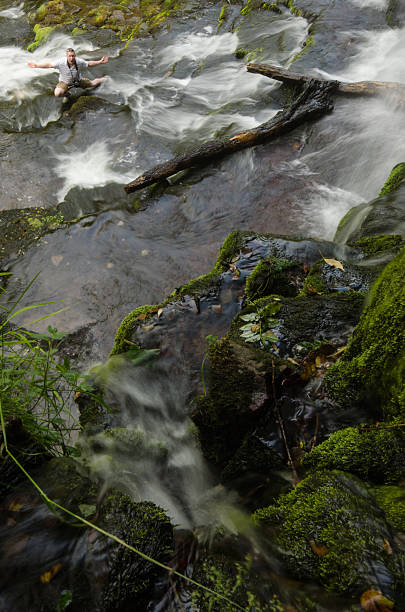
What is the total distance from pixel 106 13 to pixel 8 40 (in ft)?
12.2

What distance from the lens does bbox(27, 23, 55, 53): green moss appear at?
13680 millimetres

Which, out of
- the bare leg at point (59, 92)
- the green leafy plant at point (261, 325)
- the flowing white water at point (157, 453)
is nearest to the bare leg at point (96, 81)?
the bare leg at point (59, 92)

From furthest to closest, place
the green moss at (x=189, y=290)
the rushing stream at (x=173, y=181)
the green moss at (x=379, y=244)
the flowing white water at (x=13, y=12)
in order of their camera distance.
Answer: the flowing white water at (x=13, y=12)
the green moss at (x=379, y=244)
the green moss at (x=189, y=290)
the rushing stream at (x=173, y=181)

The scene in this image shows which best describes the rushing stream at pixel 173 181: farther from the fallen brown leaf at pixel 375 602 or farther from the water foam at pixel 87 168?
the fallen brown leaf at pixel 375 602

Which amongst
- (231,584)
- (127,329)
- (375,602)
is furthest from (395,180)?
(231,584)

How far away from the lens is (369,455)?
2158 mm

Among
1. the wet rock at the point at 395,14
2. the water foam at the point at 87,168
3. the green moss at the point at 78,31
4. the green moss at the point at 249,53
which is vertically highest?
the wet rock at the point at 395,14

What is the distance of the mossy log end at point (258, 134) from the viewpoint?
24.1ft

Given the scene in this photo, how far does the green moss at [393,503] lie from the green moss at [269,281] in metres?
2.21

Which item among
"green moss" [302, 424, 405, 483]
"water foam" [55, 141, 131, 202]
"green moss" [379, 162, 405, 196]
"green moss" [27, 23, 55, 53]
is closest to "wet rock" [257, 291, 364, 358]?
"green moss" [302, 424, 405, 483]

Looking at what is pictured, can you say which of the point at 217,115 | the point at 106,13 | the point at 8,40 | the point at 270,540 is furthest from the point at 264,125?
the point at 8,40

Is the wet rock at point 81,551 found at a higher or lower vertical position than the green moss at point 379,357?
lower

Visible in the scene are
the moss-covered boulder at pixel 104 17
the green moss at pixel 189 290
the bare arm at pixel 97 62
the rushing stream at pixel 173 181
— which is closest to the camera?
the rushing stream at pixel 173 181

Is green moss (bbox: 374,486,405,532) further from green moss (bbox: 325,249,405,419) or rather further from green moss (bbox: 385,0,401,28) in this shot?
green moss (bbox: 385,0,401,28)
